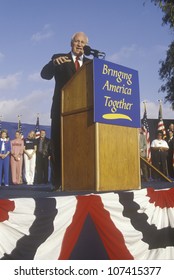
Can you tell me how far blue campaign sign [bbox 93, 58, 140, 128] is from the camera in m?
2.97

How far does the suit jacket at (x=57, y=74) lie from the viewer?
3.43 meters

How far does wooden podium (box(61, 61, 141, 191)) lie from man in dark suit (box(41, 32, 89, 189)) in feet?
0.73

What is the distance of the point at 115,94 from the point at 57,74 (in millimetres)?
684

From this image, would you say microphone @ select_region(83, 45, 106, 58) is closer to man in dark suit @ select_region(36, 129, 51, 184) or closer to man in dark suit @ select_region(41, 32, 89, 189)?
man in dark suit @ select_region(41, 32, 89, 189)

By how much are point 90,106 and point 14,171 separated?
6480 millimetres

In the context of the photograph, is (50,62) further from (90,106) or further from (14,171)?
(14,171)

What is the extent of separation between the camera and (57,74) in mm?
3482

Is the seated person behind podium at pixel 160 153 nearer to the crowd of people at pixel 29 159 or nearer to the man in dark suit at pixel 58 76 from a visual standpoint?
the crowd of people at pixel 29 159

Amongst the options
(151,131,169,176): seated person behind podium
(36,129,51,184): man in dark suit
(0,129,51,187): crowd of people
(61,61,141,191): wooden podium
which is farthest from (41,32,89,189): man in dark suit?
(151,131,169,176): seated person behind podium

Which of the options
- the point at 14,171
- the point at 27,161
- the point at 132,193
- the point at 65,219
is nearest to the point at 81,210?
the point at 65,219

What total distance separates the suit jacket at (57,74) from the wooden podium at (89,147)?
232 millimetres

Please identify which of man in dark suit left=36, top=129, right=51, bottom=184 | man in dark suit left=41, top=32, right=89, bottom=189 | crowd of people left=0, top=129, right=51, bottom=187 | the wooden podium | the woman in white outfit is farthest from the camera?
the woman in white outfit

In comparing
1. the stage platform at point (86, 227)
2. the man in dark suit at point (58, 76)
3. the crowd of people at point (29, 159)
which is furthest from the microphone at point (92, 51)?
the crowd of people at point (29, 159)

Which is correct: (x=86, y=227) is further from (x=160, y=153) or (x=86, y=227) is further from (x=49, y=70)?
(x=160, y=153)
